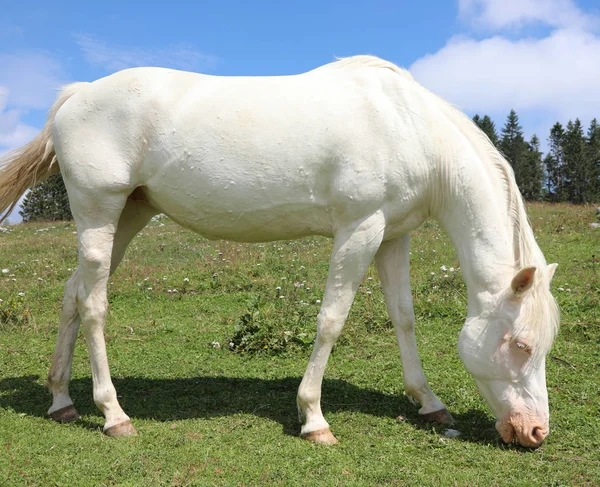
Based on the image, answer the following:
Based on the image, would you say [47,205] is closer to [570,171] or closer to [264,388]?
[264,388]

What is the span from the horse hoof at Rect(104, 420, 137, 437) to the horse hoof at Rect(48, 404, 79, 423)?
51 centimetres

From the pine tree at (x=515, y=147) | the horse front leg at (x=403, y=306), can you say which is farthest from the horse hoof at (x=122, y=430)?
the pine tree at (x=515, y=147)

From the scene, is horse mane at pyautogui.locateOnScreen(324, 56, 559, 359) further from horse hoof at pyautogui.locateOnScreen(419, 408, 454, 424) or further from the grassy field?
horse hoof at pyautogui.locateOnScreen(419, 408, 454, 424)

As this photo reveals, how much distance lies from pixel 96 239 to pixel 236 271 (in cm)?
542

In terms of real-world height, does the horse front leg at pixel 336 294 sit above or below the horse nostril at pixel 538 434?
above

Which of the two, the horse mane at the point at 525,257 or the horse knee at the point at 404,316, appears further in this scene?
the horse knee at the point at 404,316

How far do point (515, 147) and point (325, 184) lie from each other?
8573cm

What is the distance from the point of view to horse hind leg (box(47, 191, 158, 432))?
4559mm

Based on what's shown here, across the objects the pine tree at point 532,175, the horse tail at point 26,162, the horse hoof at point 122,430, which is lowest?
the horse hoof at point 122,430

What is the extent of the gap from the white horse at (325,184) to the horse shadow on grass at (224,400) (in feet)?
0.87

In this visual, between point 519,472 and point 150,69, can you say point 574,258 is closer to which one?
point 519,472

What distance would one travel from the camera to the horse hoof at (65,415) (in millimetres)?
4477

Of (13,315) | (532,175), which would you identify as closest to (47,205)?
(13,315)

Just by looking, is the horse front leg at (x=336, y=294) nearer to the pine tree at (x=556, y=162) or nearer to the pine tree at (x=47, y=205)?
the pine tree at (x=47, y=205)
